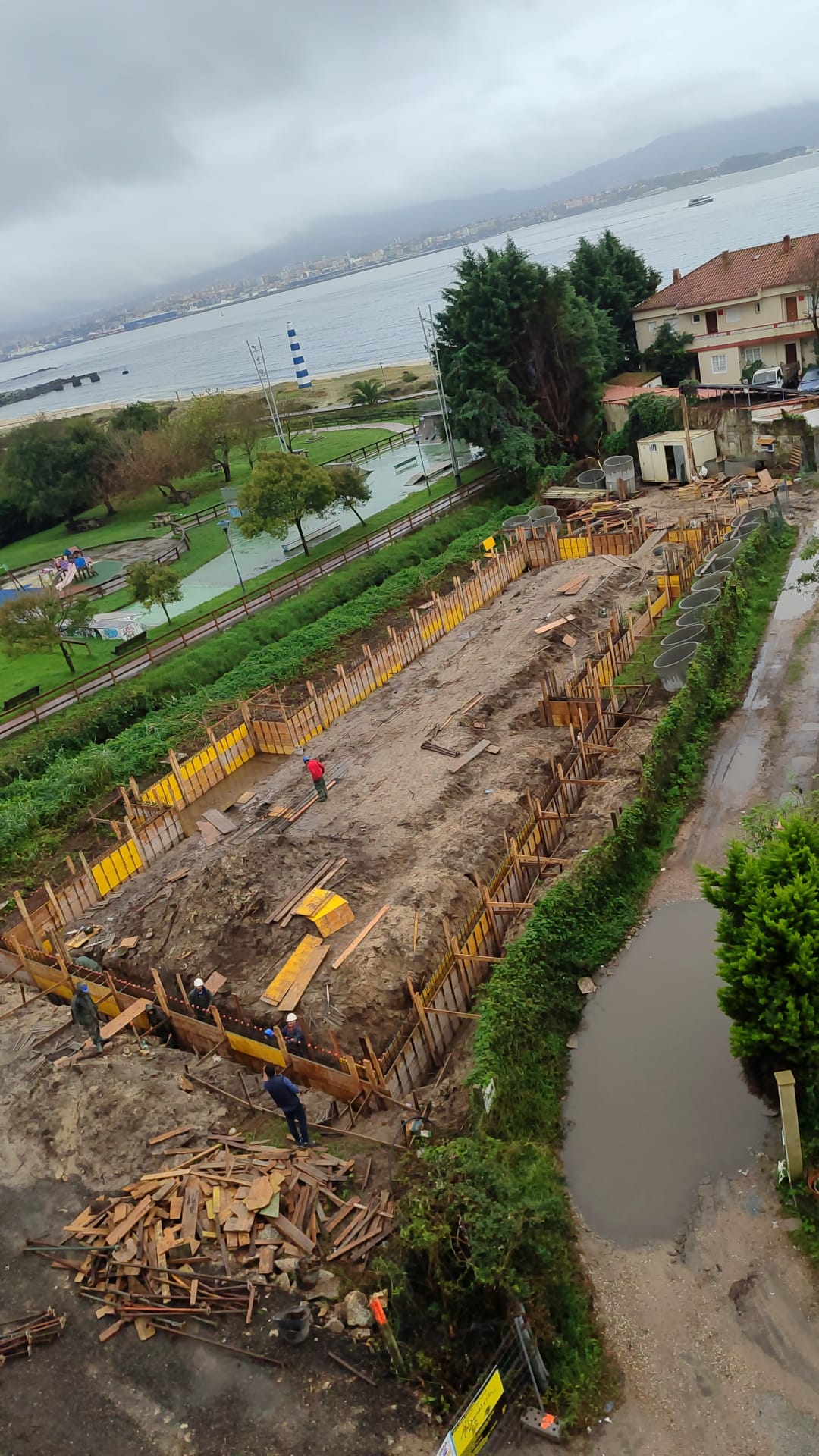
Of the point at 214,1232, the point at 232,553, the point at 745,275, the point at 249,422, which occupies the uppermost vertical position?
the point at 745,275

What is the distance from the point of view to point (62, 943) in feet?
62.3

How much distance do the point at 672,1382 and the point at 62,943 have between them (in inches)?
556

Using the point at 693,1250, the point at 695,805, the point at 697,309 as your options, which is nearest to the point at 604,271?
the point at 697,309

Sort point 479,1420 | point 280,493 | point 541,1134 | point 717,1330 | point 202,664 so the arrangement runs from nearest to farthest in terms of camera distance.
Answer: point 479,1420 → point 717,1330 → point 541,1134 → point 202,664 → point 280,493

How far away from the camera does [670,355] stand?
163 ft

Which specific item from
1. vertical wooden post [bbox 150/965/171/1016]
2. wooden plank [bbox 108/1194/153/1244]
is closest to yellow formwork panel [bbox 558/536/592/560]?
vertical wooden post [bbox 150/965/171/1016]

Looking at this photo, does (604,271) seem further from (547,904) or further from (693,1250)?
(693,1250)

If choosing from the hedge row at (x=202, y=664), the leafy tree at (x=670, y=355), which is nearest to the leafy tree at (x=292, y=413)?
the leafy tree at (x=670, y=355)

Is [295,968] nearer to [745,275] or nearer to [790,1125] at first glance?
[790,1125]

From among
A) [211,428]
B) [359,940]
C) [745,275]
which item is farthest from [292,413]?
[359,940]

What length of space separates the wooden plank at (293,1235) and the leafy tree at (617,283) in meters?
48.8

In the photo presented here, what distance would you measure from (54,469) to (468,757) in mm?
46092

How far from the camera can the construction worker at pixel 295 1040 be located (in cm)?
1402

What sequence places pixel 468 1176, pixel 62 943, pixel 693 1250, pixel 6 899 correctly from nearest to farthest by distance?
pixel 468 1176 → pixel 693 1250 → pixel 62 943 → pixel 6 899
